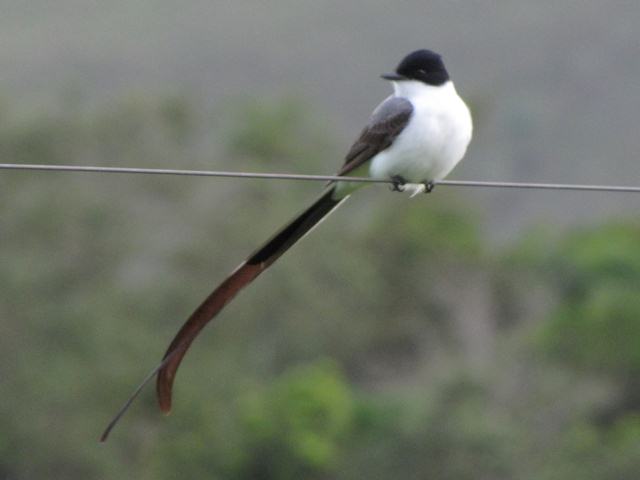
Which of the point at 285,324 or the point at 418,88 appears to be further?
the point at 285,324

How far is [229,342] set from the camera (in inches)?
1666

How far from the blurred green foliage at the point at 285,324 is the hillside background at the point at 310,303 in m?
0.05

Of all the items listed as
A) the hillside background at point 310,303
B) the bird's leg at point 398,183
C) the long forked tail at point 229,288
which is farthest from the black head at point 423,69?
the hillside background at point 310,303

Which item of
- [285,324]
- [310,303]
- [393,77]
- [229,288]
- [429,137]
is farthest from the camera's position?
[310,303]

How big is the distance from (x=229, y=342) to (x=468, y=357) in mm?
4784

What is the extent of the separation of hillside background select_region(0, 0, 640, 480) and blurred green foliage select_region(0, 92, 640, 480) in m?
0.05

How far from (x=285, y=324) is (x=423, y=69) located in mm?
35965

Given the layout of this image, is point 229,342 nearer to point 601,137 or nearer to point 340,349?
point 340,349

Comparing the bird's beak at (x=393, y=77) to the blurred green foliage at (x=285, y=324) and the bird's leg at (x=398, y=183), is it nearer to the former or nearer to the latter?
the bird's leg at (x=398, y=183)

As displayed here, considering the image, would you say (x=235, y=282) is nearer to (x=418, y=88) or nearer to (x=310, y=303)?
(x=418, y=88)

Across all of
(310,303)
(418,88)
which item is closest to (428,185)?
(418,88)

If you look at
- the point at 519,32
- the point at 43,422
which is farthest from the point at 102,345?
the point at 519,32

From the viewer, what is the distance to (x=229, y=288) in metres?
7.50

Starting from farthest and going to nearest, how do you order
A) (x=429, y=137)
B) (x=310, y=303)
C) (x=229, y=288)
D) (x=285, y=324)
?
(x=310, y=303) < (x=285, y=324) < (x=429, y=137) < (x=229, y=288)
